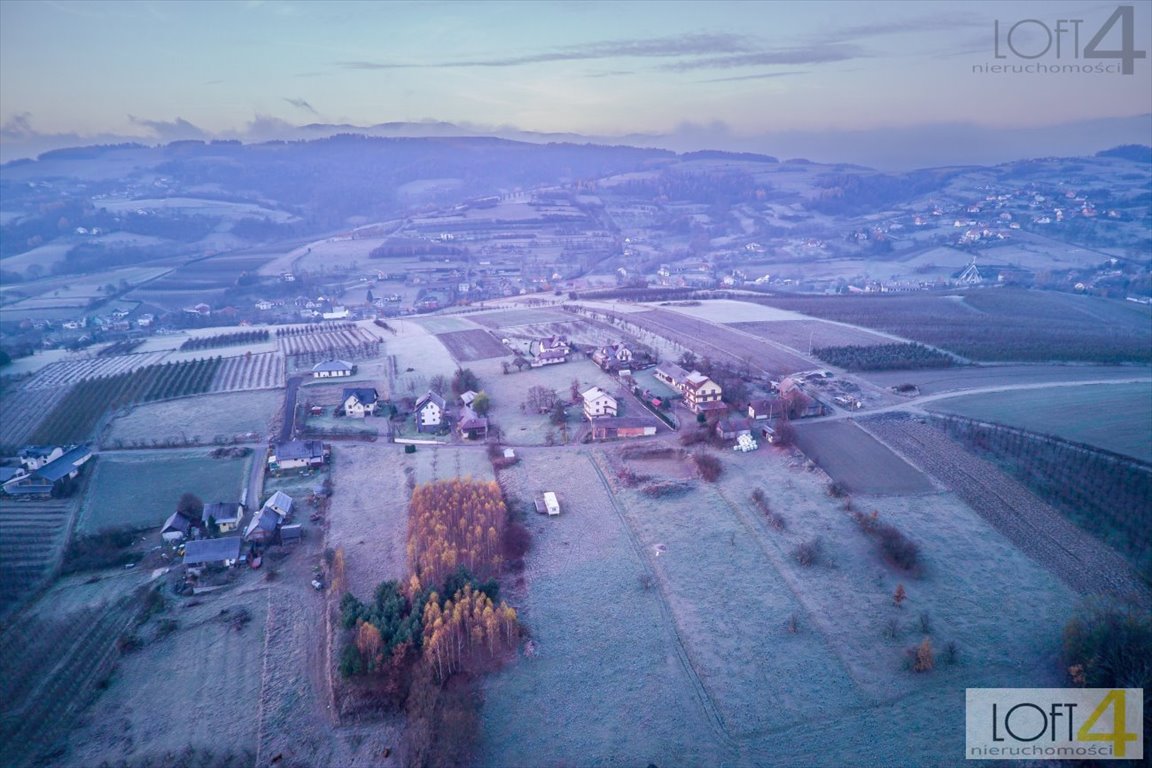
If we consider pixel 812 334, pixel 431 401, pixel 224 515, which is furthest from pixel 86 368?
pixel 812 334

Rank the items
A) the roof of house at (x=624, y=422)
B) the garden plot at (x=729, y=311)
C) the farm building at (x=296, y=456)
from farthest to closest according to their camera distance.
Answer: the garden plot at (x=729, y=311)
the roof of house at (x=624, y=422)
the farm building at (x=296, y=456)

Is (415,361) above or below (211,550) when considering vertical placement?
above

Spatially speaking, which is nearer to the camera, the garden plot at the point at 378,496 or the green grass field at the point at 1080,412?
the garden plot at the point at 378,496

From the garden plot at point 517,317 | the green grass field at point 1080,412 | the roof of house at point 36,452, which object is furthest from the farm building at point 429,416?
the green grass field at point 1080,412

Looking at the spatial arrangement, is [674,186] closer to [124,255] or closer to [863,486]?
[124,255]

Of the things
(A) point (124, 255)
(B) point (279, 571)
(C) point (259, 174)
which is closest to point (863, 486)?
(B) point (279, 571)

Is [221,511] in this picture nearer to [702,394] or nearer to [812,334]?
[702,394]

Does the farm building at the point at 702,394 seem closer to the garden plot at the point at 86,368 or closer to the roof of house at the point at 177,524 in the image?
the roof of house at the point at 177,524
